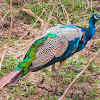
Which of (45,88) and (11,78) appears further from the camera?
(45,88)

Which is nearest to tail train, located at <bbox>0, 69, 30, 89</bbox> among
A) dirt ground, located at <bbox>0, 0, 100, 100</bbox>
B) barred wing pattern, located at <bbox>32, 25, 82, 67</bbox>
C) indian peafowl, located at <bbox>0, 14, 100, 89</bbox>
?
indian peafowl, located at <bbox>0, 14, 100, 89</bbox>

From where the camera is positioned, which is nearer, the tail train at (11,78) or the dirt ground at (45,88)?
the tail train at (11,78)

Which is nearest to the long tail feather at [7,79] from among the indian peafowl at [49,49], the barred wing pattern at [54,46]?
the indian peafowl at [49,49]

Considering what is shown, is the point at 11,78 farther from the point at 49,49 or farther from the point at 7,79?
the point at 49,49

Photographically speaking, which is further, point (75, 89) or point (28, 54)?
point (75, 89)

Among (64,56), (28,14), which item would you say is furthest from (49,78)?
(28,14)

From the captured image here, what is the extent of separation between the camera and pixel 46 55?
122 inches

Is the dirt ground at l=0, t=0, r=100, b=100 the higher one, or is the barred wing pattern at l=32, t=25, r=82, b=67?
the barred wing pattern at l=32, t=25, r=82, b=67

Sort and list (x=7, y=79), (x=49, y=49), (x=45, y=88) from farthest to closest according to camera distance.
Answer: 1. (x=45, y=88)
2. (x=49, y=49)
3. (x=7, y=79)

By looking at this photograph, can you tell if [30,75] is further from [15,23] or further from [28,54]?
[15,23]

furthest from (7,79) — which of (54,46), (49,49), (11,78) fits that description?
(54,46)

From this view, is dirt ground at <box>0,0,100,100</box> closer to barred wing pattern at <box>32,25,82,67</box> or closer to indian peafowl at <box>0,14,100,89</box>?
indian peafowl at <box>0,14,100,89</box>

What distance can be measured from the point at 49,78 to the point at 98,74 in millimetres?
1121

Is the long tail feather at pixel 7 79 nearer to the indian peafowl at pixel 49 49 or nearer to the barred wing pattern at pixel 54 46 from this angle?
the indian peafowl at pixel 49 49
